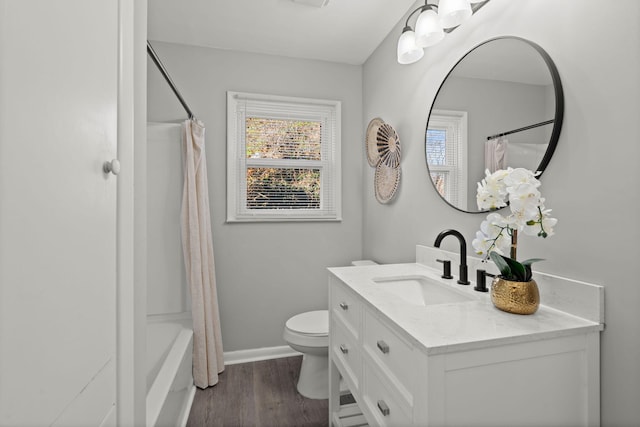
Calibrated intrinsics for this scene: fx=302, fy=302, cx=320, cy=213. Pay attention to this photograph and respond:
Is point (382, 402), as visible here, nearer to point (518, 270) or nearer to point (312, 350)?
point (518, 270)

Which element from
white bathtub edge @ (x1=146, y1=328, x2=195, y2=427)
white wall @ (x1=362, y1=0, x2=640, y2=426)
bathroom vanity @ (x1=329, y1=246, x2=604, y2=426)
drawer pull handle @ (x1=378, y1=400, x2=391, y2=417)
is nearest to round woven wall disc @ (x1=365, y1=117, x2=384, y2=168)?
white wall @ (x1=362, y1=0, x2=640, y2=426)

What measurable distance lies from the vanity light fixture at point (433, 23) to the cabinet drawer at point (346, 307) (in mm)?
1212

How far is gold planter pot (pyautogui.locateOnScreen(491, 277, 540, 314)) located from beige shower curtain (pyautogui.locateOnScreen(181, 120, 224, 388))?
1700 mm

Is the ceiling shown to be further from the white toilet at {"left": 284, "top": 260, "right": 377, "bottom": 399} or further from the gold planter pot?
the white toilet at {"left": 284, "top": 260, "right": 377, "bottom": 399}

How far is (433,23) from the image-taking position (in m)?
1.38

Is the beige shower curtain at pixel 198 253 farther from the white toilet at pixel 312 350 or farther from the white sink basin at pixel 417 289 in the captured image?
the white sink basin at pixel 417 289

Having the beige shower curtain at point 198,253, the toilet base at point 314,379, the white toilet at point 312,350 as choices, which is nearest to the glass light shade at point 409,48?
the beige shower curtain at point 198,253

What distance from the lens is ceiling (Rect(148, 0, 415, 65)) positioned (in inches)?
72.5

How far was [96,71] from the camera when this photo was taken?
647 mm

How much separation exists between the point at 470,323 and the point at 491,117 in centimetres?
88

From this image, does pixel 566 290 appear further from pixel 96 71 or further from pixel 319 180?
pixel 319 180

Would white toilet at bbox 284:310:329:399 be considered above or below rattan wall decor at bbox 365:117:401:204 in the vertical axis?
below

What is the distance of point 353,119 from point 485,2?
1.34 m

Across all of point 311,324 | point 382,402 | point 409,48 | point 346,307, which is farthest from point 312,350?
point 409,48
